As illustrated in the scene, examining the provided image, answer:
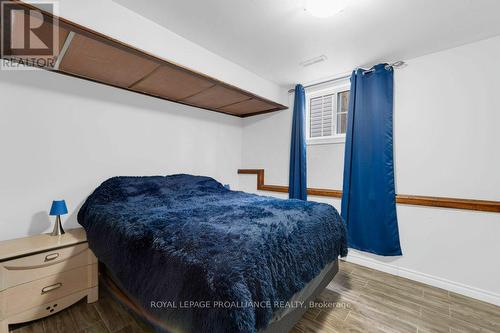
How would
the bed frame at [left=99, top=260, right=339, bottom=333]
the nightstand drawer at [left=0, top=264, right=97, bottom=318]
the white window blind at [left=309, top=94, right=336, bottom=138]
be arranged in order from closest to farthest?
the bed frame at [left=99, top=260, right=339, bottom=333] < the nightstand drawer at [left=0, top=264, right=97, bottom=318] < the white window blind at [left=309, top=94, right=336, bottom=138]

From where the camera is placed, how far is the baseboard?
1.98m

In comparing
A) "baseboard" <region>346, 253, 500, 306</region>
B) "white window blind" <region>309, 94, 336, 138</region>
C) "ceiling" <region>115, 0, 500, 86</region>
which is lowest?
"baseboard" <region>346, 253, 500, 306</region>

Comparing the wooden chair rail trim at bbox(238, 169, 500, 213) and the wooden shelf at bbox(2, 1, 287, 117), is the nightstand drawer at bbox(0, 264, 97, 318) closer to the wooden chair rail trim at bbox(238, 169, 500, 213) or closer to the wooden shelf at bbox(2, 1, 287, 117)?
the wooden shelf at bbox(2, 1, 287, 117)

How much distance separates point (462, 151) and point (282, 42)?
2139mm

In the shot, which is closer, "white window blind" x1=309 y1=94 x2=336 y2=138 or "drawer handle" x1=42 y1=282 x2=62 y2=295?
"drawer handle" x1=42 y1=282 x2=62 y2=295

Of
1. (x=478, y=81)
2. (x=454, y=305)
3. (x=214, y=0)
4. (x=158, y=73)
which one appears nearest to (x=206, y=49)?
(x=158, y=73)

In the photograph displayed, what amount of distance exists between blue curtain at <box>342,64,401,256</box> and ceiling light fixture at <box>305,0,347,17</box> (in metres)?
1.23

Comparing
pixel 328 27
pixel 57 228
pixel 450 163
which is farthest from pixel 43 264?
pixel 450 163

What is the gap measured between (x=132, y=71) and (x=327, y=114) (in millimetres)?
2593

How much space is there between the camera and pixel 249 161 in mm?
4066

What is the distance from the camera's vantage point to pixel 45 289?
66.1 inches

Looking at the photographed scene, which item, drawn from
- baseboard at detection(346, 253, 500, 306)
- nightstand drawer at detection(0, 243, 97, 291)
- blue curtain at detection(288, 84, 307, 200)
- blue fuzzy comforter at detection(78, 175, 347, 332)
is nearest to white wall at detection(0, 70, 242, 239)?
blue fuzzy comforter at detection(78, 175, 347, 332)

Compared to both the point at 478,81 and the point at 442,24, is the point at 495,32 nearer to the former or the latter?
the point at 478,81

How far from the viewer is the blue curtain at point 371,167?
249 centimetres
